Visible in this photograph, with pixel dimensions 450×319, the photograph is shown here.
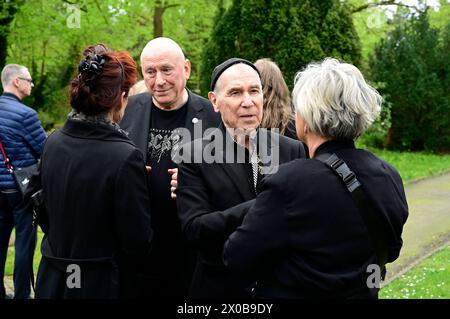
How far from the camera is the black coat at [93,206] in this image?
2859 mm

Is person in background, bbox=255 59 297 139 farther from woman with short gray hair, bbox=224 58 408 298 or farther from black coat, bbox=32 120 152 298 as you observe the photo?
woman with short gray hair, bbox=224 58 408 298

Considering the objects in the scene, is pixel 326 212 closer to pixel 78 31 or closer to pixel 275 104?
pixel 275 104

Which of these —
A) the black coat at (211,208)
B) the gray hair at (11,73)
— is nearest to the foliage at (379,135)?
the gray hair at (11,73)

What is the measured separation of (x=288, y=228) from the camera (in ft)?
7.78

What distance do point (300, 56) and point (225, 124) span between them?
9.78 meters

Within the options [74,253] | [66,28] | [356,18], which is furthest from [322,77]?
[356,18]

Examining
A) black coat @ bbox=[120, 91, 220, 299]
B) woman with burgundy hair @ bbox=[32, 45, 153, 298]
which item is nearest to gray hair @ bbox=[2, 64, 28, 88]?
black coat @ bbox=[120, 91, 220, 299]

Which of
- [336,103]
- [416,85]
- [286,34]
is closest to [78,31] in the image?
[286,34]

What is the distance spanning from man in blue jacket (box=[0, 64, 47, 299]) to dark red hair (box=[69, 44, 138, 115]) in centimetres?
320

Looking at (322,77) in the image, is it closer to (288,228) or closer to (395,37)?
(288,228)

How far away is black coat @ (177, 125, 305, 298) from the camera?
2854 millimetres

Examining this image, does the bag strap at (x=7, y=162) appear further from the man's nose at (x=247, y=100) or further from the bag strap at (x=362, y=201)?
the bag strap at (x=362, y=201)

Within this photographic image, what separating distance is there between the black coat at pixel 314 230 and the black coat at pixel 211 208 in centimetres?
37

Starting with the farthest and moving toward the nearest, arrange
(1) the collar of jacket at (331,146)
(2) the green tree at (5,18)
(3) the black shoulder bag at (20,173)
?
(2) the green tree at (5,18) → (3) the black shoulder bag at (20,173) → (1) the collar of jacket at (331,146)
